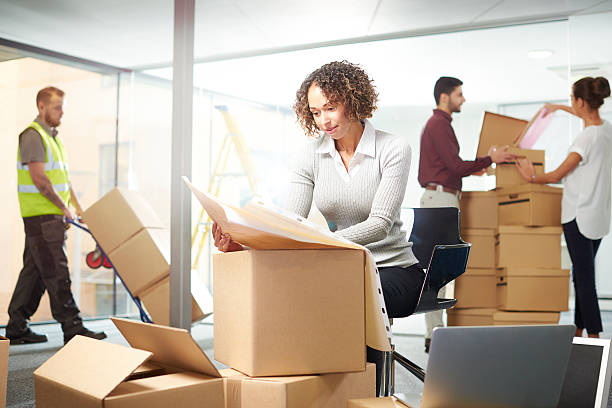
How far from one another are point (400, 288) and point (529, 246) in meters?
1.88

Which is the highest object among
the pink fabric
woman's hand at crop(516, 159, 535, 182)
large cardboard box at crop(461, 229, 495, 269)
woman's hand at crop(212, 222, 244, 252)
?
the pink fabric

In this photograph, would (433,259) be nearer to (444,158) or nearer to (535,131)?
(444,158)

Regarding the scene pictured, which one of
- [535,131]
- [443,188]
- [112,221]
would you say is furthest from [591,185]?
[112,221]

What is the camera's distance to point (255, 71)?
3.69 m

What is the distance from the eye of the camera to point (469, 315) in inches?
129

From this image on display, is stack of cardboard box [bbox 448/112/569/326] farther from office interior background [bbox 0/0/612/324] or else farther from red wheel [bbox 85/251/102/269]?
red wheel [bbox 85/251/102/269]

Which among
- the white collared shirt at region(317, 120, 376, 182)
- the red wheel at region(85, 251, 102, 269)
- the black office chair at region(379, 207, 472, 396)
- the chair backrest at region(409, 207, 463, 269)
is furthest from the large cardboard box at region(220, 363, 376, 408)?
the red wheel at region(85, 251, 102, 269)

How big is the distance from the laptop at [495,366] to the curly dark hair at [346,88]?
874 mm

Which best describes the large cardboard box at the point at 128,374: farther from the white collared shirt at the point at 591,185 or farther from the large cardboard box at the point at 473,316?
the white collared shirt at the point at 591,185

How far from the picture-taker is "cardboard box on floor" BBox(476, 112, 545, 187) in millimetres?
3332

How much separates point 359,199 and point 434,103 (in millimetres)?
1882

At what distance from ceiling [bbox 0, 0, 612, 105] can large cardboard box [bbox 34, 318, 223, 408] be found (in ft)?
8.05

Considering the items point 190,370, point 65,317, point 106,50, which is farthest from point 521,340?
point 106,50

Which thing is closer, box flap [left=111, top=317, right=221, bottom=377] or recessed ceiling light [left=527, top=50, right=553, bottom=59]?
box flap [left=111, top=317, right=221, bottom=377]
